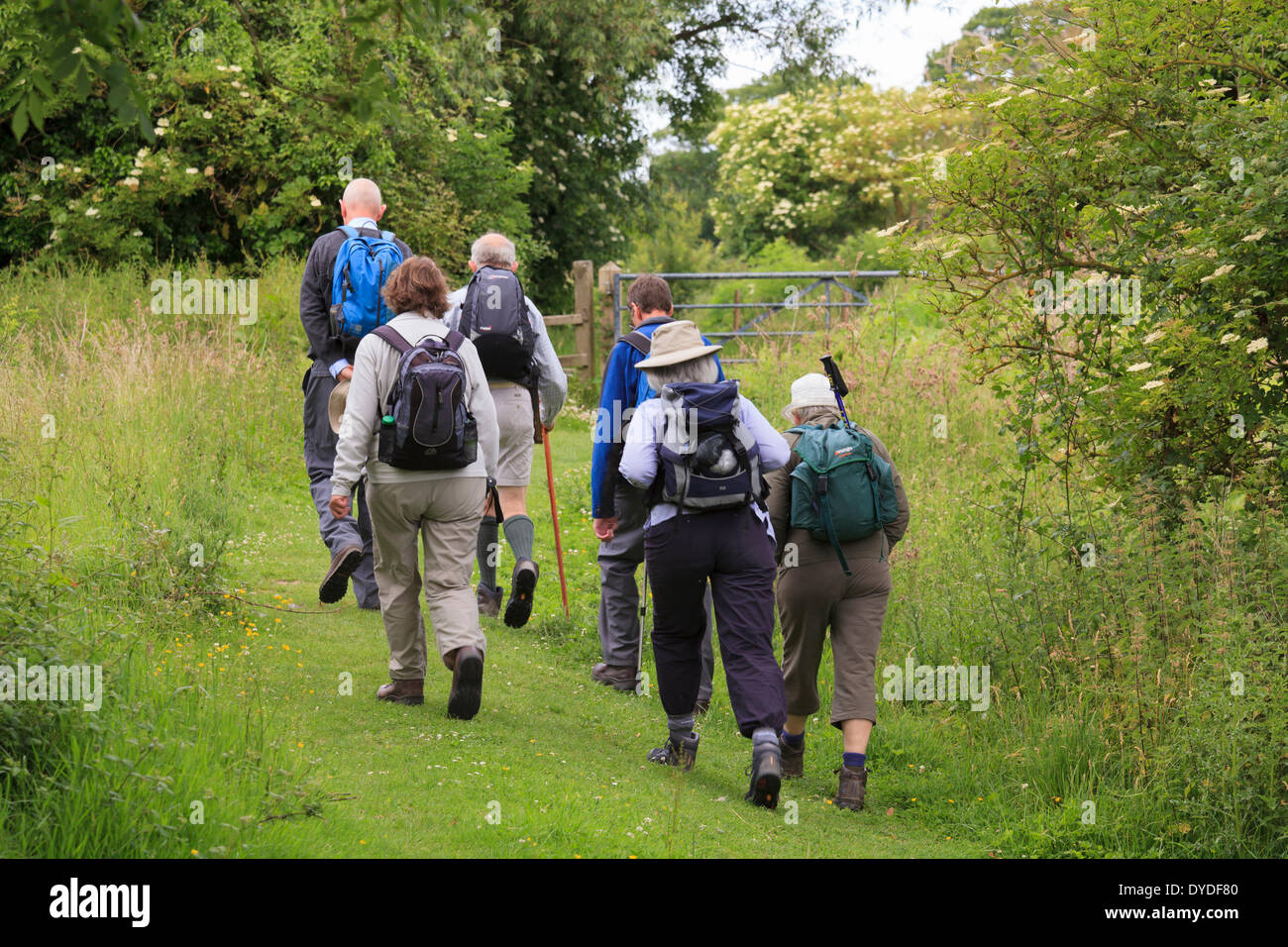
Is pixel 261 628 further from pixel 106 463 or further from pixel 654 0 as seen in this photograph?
pixel 654 0

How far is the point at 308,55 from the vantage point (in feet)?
49.3

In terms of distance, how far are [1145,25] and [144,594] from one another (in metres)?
5.53

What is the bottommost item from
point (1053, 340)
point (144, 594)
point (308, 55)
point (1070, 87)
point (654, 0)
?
point (144, 594)

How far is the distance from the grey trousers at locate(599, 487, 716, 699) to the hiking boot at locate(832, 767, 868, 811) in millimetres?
1255

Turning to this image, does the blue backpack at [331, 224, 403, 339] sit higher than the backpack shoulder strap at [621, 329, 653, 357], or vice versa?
the blue backpack at [331, 224, 403, 339]

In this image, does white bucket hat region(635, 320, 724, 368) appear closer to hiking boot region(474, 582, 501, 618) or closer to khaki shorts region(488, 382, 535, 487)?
khaki shorts region(488, 382, 535, 487)

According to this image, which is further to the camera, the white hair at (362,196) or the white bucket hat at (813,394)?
the white hair at (362,196)

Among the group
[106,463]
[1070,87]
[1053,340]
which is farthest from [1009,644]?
[106,463]

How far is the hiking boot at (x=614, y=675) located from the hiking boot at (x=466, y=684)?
1.39 m

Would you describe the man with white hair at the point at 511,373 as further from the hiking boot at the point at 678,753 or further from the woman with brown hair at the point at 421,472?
the hiking boot at the point at 678,753

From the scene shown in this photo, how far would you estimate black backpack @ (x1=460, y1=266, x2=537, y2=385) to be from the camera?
7195mm

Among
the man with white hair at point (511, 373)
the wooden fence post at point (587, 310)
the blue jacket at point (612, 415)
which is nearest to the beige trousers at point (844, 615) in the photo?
the blue jacket at point (612, 415)

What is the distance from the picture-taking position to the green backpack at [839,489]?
5609 millimetres

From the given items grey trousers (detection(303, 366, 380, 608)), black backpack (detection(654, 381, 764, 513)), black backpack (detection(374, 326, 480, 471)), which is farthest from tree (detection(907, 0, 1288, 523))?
grey trousers (detection(303, 366, 380, 608))
